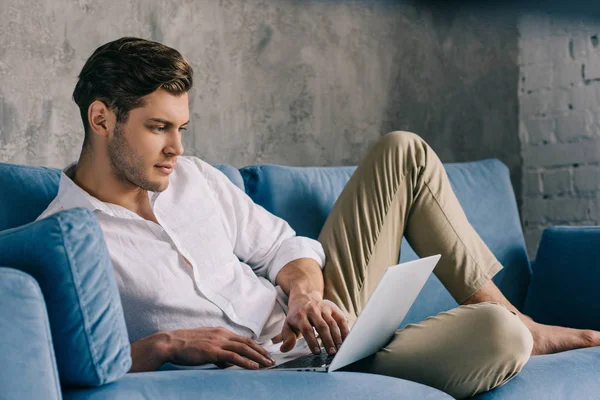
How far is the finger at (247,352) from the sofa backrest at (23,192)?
1.67 feet

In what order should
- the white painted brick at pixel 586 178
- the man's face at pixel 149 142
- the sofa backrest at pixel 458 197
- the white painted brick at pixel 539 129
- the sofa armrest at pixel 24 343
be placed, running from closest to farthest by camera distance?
the sofa armrest at pixel 24 343 → the man's face at pixel 149 142 → the sofa backrest at pixel 458 197 → the white painted brick at pixel 586 178 → the white painted brick at pixel 539 129

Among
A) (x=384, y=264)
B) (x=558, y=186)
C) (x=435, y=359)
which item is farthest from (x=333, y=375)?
(x=558, y=186)

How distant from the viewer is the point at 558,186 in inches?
115

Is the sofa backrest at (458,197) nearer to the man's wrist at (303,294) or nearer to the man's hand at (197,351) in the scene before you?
the man's wrist at (303,294)

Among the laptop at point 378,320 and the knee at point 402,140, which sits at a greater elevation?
the knee at point 402,140

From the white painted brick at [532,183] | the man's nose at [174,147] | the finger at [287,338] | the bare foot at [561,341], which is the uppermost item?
the man's nose at [174,147]

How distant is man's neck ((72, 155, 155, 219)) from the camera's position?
5.00ft

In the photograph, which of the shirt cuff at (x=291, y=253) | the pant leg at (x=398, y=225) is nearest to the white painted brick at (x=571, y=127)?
the pant leg at (x=398, y=225)

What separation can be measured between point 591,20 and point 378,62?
29.4 inches

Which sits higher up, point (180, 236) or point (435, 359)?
point (180, 236)

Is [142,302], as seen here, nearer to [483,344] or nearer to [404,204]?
[483,344]

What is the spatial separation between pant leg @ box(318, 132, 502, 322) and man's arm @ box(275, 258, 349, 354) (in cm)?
23

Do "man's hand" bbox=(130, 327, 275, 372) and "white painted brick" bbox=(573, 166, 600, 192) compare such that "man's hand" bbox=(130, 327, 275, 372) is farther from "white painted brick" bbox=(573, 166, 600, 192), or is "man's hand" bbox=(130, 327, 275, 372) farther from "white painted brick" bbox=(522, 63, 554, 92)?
"white painted brick" bbox=(522, 63, 554, 92)

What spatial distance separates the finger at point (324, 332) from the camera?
133 cm
